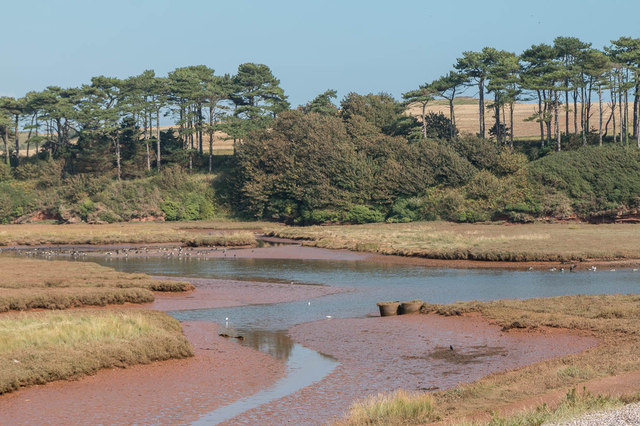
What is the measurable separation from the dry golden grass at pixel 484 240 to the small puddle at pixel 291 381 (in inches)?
1287

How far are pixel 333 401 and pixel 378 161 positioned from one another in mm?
81888

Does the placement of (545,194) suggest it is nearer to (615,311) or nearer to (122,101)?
(615,311)

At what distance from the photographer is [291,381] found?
73.8ft

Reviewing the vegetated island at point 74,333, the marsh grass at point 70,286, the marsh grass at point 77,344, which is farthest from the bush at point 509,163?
the marsh grass at point 77,344

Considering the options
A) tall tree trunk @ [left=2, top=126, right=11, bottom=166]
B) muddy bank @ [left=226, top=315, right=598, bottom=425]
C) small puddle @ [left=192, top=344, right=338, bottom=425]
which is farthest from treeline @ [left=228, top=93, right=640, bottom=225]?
small puddle @ [left=192, top=344, right=338, bottom=425]

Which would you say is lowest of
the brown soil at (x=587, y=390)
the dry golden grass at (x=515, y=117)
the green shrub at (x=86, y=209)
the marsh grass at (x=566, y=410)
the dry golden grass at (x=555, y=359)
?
the dry golden grass at (x=555, y=359)

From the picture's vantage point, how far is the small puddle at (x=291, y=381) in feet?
62.3

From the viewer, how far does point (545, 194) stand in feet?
278

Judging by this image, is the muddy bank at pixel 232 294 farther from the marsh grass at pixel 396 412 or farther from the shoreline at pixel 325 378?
the marsh grass at pixel 396 412

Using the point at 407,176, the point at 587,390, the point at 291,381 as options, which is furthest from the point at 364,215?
the point at 587,390

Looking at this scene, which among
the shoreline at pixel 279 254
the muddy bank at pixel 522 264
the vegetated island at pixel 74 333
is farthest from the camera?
the shoreline at pixel 279 254

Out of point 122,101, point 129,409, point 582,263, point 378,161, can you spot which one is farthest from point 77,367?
point 122,101

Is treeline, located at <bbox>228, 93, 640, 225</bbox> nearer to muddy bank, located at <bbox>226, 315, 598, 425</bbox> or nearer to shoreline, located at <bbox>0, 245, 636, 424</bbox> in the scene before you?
muddy bank, located at <bbox>226, 315, 598, 425</bbox>

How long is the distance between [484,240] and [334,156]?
1497 inches
